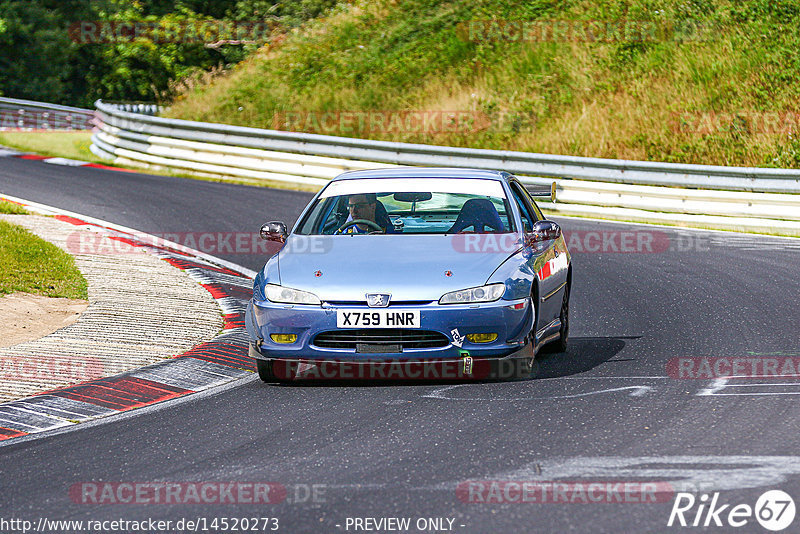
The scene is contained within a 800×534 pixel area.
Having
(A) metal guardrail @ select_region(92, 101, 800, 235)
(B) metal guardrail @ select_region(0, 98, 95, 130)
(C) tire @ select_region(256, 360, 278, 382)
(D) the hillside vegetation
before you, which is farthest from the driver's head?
(B) metal guardrail @ select_region(0, 98, 95, 130)

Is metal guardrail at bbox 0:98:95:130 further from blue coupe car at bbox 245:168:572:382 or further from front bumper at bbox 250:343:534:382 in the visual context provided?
front bumper at bbox 250:343:534:382

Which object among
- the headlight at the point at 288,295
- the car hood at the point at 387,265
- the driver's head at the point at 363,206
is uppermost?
the driver's head at the point at 363,206

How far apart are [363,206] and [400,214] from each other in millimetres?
822

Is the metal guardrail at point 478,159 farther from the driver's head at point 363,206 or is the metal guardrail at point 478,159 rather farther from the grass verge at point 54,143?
the driver's head at point 363,206

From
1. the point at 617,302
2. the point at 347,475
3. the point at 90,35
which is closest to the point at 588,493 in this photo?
the point at 347,475

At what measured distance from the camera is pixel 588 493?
551 centimetres

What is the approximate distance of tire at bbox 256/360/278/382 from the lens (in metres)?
8.52

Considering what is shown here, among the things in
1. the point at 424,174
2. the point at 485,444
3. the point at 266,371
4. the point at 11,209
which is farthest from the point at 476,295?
the point at 11,209

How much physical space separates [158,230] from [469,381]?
9651 mm

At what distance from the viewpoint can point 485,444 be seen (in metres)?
6.56

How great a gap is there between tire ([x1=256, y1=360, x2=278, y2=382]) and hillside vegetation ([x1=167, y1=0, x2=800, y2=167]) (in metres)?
15.3

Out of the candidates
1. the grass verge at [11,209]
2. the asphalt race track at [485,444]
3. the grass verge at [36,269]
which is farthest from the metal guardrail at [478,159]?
the grass verge at [36,269]

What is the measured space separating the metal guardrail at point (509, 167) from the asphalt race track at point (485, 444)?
827cm

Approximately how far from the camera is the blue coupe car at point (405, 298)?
26.4ft
